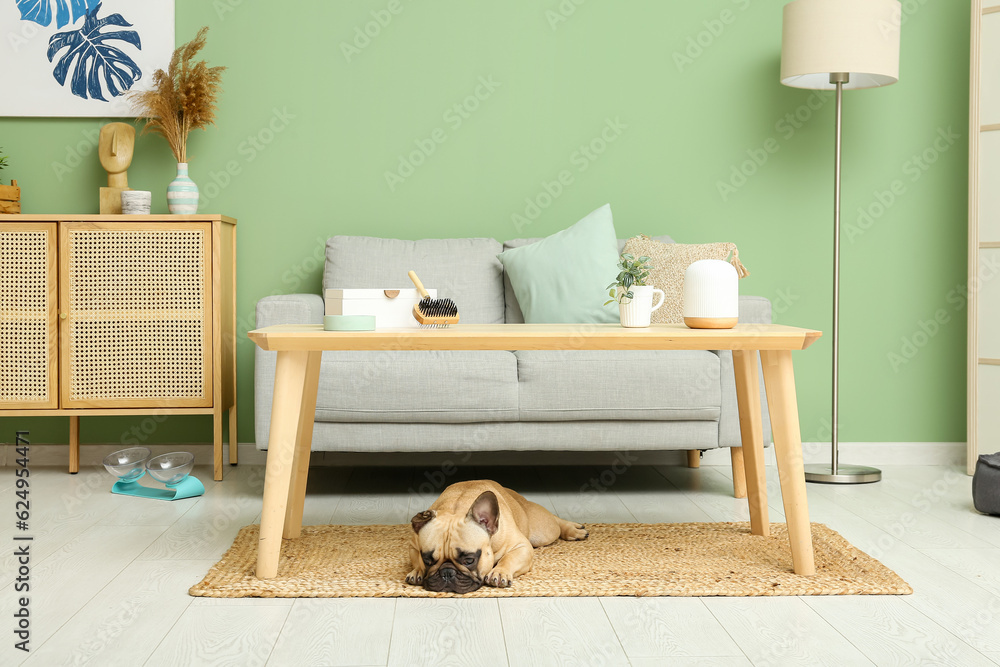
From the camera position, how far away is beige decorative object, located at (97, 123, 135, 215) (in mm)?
3113

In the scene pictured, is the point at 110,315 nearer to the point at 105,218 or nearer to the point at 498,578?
the point at 105,218

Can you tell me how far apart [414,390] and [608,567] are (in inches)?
34.6

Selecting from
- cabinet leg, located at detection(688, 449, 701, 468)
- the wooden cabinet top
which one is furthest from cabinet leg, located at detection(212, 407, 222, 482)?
cabinet leg, located at detection(688, 449, 701, 468)

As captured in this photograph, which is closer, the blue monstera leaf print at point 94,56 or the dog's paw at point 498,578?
the dog's paw at point 498,578

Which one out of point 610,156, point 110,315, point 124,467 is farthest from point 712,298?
point 110,315

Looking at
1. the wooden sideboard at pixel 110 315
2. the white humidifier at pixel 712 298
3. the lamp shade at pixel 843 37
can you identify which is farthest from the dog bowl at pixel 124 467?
the lamp shade at pixel 843 37

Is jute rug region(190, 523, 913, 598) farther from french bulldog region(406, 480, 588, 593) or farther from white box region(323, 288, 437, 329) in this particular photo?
white box region(323, 288, 437, 329)

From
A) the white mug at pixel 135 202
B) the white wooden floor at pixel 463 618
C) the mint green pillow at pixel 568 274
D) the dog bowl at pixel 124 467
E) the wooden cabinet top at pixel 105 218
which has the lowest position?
the white wooden floor at pixel 463 618

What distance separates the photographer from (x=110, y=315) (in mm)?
2949

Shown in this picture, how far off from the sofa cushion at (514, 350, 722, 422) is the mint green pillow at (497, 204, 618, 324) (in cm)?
32

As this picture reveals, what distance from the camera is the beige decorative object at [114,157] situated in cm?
311

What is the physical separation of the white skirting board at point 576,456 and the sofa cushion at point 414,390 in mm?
575

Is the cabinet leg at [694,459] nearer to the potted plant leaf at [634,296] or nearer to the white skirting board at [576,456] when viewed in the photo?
the white skirting board at [576,456]

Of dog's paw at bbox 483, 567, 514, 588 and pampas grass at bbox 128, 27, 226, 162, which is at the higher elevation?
pampas grass at bbox 128, 27, 226, 162
